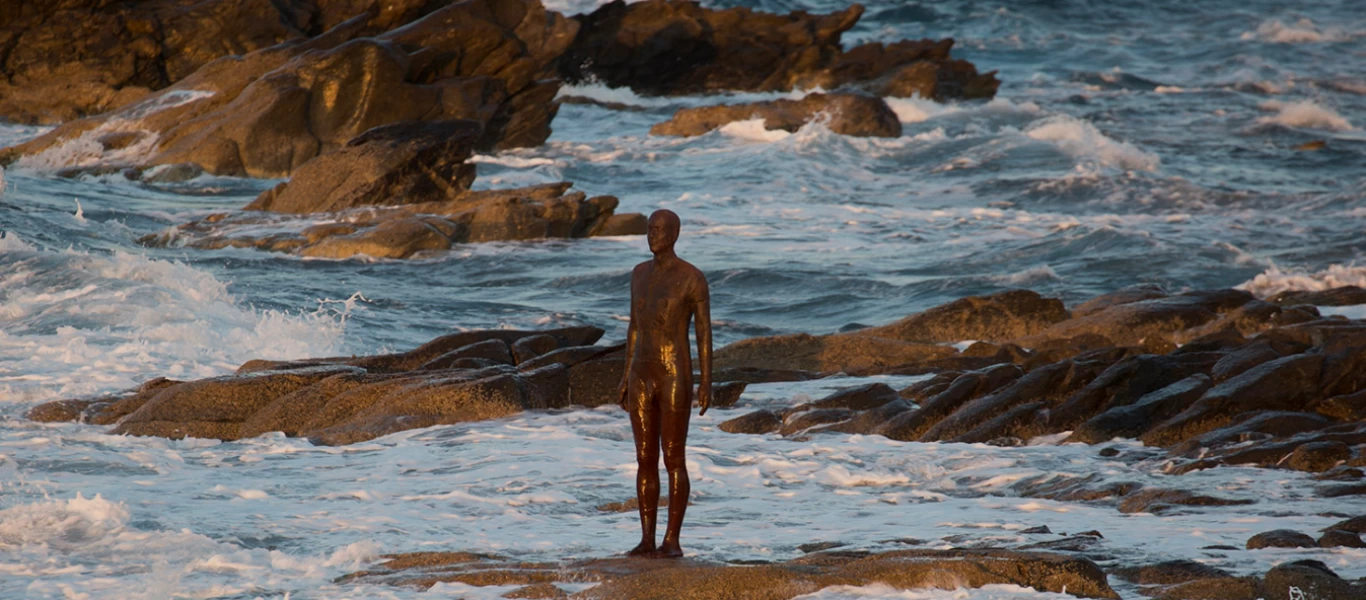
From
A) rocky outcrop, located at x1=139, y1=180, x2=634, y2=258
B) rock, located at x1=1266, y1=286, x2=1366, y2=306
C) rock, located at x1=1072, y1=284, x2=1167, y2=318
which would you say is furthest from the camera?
rocky outcrop, located at x1=139, y1=180, x2=634, y2=258

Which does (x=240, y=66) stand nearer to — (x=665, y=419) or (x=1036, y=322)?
(x=1036, y=322)

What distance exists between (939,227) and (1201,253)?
183 inches

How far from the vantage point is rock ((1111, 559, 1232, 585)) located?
6.77 metres

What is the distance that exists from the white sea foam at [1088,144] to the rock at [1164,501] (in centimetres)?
2545

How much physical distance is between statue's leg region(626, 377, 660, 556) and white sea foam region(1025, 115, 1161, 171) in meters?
28.0

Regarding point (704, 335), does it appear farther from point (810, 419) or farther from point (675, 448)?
point (810, 419)

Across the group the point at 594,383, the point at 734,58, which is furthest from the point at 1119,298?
the point at 734,58

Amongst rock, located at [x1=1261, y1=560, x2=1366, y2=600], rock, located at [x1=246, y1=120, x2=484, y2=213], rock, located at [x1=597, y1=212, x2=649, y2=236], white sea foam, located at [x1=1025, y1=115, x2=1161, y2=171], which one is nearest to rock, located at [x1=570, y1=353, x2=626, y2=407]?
rock, located at [x1=1261, y1=560, x2=1366, y2=600]

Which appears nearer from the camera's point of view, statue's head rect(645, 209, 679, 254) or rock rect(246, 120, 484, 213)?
statue's head rect(645, 209, 679, 254)

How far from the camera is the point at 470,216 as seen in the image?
23188mm

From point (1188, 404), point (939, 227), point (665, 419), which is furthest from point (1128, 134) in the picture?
point (665, 419)

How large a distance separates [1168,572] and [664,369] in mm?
2493

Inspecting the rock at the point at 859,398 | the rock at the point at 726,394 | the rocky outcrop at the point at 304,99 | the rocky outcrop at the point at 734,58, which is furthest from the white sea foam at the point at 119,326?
the rocky outcrop at the point at 734,58

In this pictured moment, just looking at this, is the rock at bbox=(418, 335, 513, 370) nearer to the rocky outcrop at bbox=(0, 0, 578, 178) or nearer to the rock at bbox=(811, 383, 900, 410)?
the rock at bbox=(811, 383, 900, 410)
